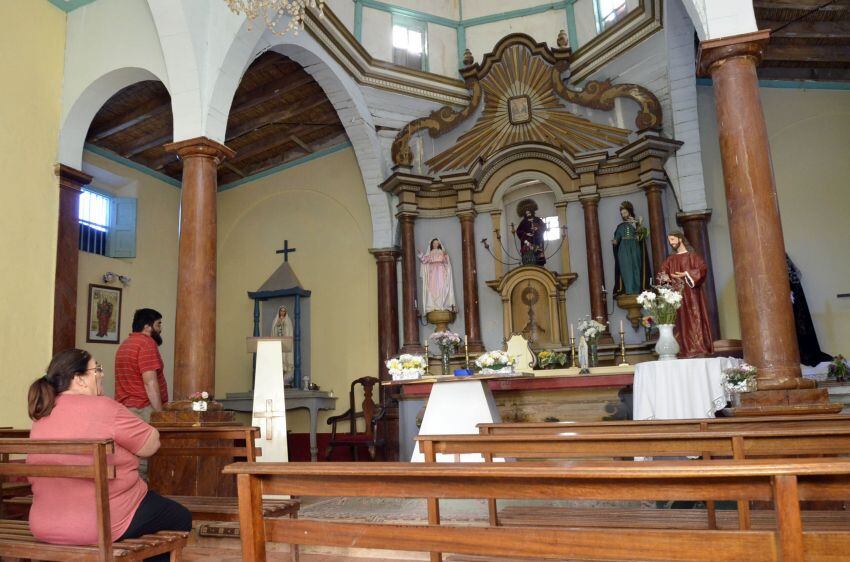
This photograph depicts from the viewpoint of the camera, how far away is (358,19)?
10344 millimetres

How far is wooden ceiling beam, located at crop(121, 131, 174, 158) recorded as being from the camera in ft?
31.2

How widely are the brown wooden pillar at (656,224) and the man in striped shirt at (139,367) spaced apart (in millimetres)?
6258

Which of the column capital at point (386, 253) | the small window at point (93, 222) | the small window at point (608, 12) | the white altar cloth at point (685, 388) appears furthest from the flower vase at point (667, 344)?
the small window at point (93, 222)

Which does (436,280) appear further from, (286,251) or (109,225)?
(109,225)

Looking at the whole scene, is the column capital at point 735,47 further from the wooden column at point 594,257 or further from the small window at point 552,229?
the small window at point 552,229

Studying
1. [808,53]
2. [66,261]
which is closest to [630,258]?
[808,53]

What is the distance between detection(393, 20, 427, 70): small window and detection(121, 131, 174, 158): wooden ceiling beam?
3.69 m

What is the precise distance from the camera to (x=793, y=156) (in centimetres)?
896

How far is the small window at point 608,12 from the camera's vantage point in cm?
1002

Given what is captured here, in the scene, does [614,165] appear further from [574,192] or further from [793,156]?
[793,156]

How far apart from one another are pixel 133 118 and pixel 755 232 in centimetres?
760

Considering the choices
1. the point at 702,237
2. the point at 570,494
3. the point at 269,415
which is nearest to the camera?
the point at 570,494

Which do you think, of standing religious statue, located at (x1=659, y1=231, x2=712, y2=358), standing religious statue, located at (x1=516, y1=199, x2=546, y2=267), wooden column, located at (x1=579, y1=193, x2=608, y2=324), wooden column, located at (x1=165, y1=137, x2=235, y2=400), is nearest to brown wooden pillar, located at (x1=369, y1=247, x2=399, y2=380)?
standing religious statue, located at (x1=516, y1=199, x2=546, y2=267)

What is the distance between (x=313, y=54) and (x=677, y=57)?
474 cm
